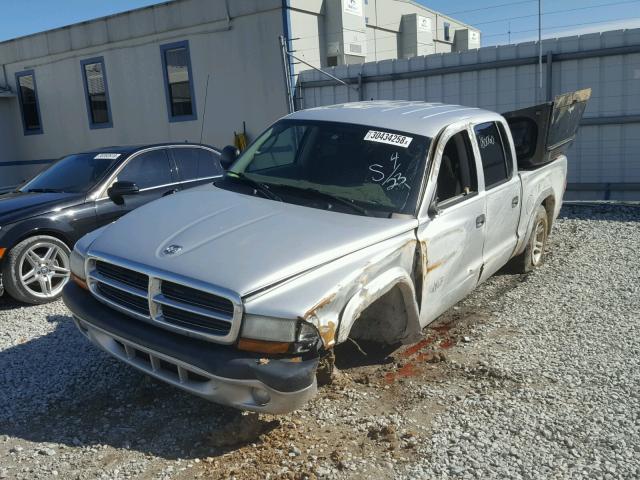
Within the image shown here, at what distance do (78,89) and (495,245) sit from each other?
15476 millimetres

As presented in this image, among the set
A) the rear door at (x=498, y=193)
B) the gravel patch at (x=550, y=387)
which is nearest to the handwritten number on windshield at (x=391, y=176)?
the rear door at (x=498, y=193)

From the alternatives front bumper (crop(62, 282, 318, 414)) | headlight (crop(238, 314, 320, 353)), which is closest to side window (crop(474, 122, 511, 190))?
headlight (crop(238, 314, 320, 353))

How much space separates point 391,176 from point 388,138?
39 centimetres

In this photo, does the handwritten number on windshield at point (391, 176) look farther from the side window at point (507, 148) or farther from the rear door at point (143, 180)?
the rear door at point (143, 180)

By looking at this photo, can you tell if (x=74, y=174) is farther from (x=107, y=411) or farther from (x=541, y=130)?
(x=541, y=130)

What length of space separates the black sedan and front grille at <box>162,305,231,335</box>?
329cm

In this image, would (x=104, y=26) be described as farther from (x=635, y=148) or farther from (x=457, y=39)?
(x=635, y=148)

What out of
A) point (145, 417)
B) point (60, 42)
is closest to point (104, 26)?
point (60, 42)

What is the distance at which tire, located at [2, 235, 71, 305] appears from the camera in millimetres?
5762

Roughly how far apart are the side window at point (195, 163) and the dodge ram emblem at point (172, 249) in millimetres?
4017

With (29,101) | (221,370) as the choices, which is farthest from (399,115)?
(29,101)

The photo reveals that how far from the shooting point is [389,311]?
3.91 m

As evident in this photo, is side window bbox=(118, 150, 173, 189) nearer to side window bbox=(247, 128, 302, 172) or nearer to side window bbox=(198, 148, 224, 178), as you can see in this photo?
side window bbox=(198, 148, 224, 178)

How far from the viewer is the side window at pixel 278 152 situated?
4.72m
